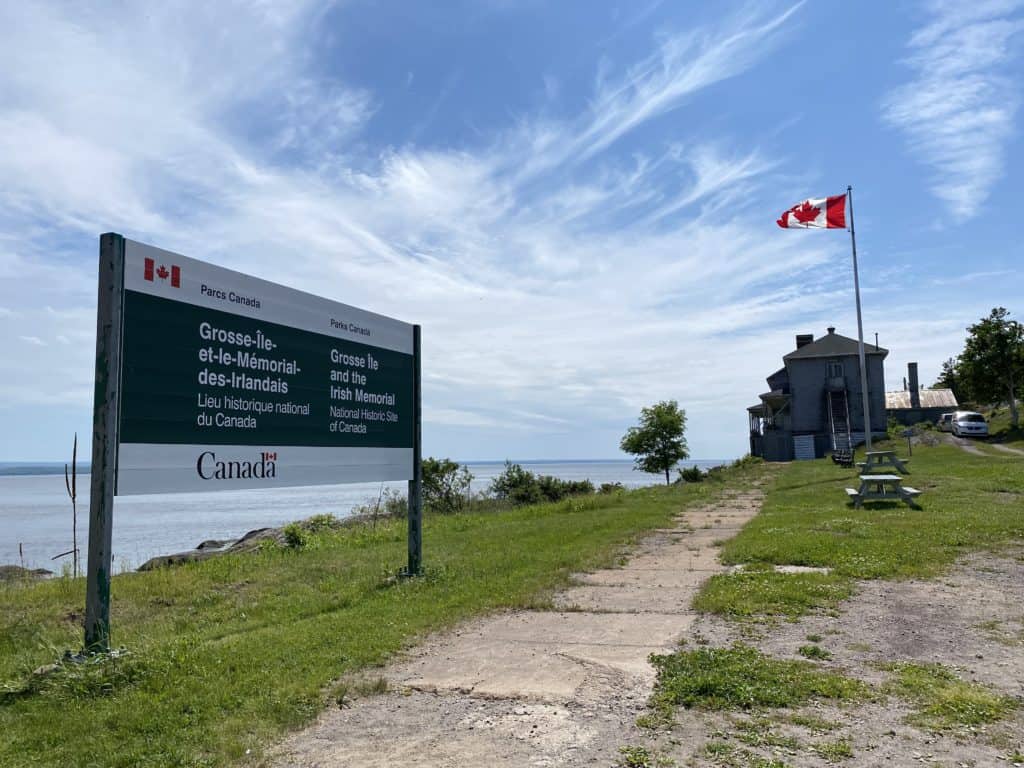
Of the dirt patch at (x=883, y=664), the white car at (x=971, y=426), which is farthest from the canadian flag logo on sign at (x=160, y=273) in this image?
the white car at (x=971, y=426)

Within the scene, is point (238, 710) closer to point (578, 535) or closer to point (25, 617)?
point (25, 617)

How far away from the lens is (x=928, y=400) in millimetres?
71938

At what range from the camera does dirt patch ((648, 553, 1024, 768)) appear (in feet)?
12.2

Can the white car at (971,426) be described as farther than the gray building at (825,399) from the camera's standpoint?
No

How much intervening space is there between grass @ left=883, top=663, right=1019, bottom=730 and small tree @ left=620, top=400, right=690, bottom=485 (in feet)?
136

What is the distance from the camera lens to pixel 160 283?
23.0ft

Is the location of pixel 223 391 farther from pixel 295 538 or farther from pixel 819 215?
pixel 819 215

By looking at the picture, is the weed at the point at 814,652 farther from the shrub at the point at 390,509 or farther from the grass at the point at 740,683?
the shrub at the point at 390,509

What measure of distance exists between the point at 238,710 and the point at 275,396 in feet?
13.5

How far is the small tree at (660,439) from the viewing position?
46000 millimetres

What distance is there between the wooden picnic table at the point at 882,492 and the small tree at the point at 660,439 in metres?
29.3

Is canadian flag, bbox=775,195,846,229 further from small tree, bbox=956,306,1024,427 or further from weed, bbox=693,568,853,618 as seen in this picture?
small tree, bbox=956,306,1024,427

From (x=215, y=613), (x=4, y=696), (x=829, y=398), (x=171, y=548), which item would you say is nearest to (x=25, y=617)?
(x=215, y=613)

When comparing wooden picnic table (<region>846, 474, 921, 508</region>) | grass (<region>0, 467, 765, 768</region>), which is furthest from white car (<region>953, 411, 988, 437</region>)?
grass (<region>0, 467, 765, 768</region>)
